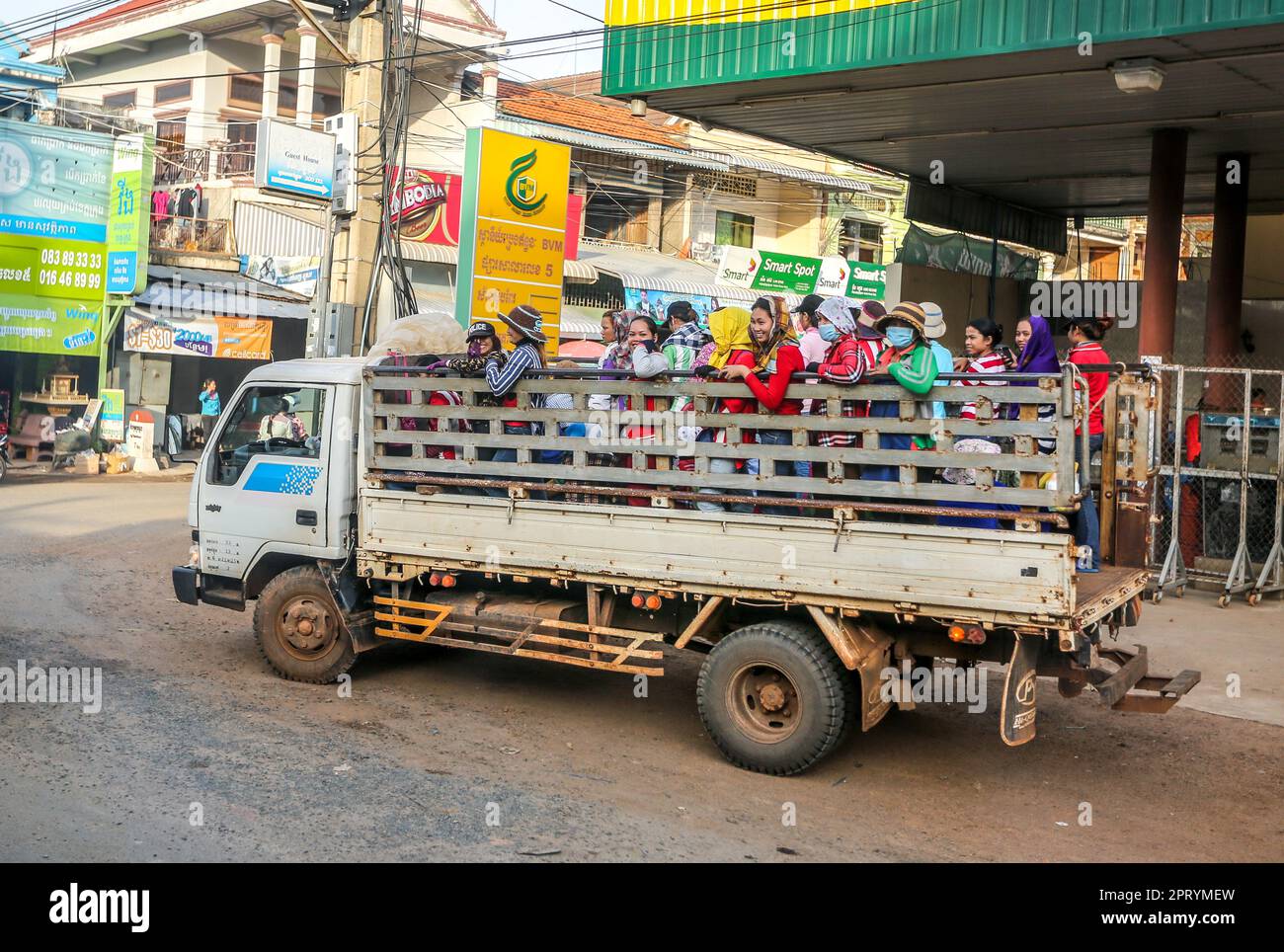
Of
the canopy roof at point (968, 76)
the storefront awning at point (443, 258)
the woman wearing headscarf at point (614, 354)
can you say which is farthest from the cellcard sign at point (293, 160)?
the storefront awning at point (443, 258)

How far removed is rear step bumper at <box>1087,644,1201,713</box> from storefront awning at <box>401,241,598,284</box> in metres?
18.7

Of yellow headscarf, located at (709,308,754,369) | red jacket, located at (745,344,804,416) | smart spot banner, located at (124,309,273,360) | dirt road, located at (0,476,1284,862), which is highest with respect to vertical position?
smart spot banner, located at (124,309,273,360)

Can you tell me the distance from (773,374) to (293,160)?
9.77 meters

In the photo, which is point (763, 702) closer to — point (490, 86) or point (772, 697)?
point (772, 697)

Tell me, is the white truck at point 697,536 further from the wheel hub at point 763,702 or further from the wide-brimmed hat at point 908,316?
the wide-brimmed hat at point 908,316

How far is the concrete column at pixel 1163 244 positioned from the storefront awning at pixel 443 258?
13.6 metres

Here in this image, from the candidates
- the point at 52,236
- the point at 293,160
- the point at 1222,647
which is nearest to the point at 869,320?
the point at 1222,647

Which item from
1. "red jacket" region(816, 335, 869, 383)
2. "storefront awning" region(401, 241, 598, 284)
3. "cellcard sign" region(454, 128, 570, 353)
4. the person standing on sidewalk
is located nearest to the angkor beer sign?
"storefront awning" region(401, 241, 598, 284)

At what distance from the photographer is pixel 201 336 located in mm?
22953

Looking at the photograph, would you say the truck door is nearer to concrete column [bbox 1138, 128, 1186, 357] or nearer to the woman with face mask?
the woman with face mask

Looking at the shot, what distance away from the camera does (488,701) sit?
24.6 ft

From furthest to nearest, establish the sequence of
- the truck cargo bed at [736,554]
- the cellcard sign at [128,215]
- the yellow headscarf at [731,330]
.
A: the cellcard sign at [128,215]
the yellow headscarf at [731,330]
the truck cargo bed at [736,554]

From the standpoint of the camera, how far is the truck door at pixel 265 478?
24.6 ft

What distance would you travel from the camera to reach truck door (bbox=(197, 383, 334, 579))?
751cm
